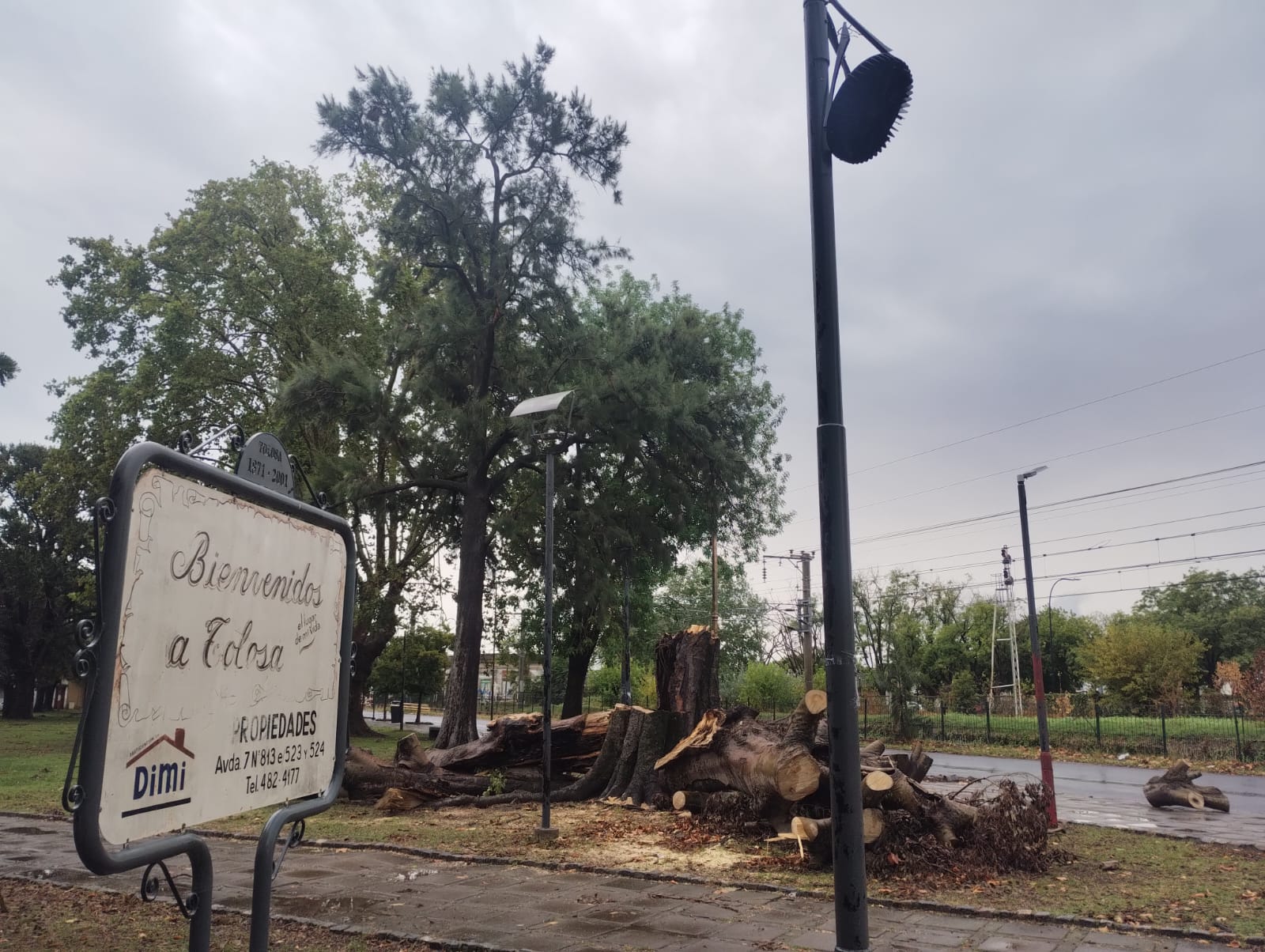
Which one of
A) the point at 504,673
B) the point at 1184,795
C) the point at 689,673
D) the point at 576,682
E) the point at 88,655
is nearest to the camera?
the point at 88,655

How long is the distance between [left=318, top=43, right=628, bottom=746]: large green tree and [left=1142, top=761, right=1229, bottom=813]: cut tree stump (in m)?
13.3

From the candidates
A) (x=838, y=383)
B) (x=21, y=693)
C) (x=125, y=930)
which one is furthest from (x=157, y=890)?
(x=21, y=693)

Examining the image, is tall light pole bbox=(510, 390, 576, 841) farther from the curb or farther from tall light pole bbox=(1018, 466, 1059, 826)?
tall light pole bbox=(1018, 466, 1059, 826)

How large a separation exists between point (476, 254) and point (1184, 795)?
17934mm

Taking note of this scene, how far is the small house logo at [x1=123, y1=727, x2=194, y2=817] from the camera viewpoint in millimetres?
2750

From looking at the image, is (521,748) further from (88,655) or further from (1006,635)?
(1006,635)

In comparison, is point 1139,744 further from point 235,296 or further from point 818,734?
point 235,296

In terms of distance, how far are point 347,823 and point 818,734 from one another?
5.95 metres

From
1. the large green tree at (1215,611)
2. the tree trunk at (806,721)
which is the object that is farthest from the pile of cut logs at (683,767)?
the large green tree at (1215,611)

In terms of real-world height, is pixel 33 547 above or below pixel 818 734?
above

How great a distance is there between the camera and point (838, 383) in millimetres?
4613

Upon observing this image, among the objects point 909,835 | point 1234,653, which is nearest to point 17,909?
point 909,835

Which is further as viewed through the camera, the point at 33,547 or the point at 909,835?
the point at 33,547

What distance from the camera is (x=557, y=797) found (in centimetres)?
1348
